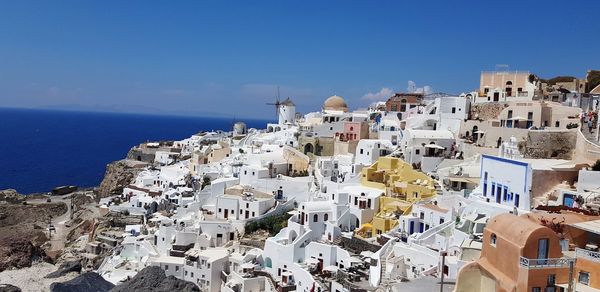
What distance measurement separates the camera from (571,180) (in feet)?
77.6

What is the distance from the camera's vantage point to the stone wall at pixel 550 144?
28078 millimetres

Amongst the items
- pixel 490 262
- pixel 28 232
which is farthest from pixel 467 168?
pixel 28 232

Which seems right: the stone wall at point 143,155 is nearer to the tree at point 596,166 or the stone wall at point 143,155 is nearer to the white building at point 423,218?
the white building at point 423,218

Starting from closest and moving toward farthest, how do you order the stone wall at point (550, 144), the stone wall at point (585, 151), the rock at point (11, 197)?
the stone wall at point (585, 151), the stone wall at point (550, 144), the rock at point (11, 197)

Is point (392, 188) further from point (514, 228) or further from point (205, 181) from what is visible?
point (205, 181)

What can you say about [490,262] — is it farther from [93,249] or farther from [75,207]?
[75,207]

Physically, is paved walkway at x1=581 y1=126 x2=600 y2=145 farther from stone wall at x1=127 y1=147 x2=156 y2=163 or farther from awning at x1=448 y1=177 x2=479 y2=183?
stone wall at x1=127 y1=147 x2=156 y2=163

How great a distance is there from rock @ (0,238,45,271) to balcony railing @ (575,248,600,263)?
36319 millimetres

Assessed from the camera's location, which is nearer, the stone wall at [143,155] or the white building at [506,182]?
the white building at [506,182]

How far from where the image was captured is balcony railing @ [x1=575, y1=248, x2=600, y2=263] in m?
13.0

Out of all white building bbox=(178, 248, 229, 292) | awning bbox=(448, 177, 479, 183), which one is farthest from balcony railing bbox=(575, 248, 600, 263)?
white building bbox=(178, 248, 229, 292)

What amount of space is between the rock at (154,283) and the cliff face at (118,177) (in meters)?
29.2

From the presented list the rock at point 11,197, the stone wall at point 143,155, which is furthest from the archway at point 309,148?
the rock at point 11,197

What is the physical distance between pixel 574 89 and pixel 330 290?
3243cm
